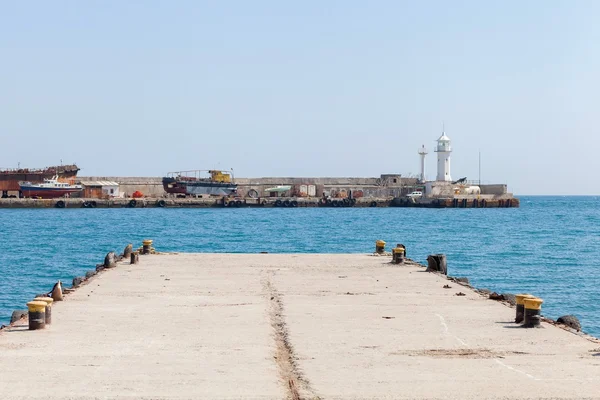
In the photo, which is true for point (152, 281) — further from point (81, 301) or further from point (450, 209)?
point (450, 209)

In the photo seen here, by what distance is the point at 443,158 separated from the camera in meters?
121

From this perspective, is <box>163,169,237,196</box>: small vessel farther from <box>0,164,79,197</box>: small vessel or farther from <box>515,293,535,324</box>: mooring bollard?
<box>515,293,535,324</box>: mooring bollard

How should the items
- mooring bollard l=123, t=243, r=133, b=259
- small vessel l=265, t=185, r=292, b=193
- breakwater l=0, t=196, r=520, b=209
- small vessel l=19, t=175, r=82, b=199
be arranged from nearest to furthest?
mooring bollard l=123, t=243, r=133, b=259 < breakwater l=0, t=196, r=520, b=209 < small vessel l=19, t=175, r=82, b=199 < small vessel l=265, t=185, r=292, b=193

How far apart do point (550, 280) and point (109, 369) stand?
86.4ft

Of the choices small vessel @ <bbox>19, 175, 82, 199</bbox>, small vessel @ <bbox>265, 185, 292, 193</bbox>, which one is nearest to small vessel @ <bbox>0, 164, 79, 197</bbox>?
small vessel @ <bbox>19, 175, 82, 199</bbox>

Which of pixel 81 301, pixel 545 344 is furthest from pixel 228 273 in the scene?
pixel 545 344

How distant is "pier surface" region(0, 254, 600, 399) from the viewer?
392 inches

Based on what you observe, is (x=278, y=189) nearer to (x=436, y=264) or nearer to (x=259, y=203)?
(x=259, y=203)

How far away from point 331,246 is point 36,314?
39.1m

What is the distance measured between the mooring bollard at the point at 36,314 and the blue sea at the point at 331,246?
32.1 ft

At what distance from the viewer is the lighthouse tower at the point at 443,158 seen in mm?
118631

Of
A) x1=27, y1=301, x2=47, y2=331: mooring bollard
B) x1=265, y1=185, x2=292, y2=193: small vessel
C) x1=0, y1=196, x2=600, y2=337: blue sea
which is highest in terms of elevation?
x1=265, y1=185, x2=292, y2=193: small vessel

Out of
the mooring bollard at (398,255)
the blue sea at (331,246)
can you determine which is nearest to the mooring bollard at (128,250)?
the blue sea at (331,246)

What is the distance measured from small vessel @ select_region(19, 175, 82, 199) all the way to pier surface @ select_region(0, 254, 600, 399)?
9695cm
